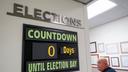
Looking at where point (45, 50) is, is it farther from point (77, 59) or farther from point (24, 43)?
point (77, 59)

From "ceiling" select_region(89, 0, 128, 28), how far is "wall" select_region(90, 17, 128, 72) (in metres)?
0.12

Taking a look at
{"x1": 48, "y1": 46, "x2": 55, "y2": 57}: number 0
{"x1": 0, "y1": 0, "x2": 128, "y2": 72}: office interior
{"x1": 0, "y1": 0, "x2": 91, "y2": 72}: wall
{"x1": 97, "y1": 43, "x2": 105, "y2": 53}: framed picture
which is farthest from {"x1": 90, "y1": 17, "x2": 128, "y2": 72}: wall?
{"x1": 48, "y1": 46, "x2": 55, "y2": 57}: number 0

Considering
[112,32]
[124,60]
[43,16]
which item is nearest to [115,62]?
[124,60]

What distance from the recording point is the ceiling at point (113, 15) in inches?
107

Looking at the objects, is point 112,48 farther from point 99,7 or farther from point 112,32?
point 99,7

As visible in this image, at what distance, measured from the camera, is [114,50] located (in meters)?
3.59

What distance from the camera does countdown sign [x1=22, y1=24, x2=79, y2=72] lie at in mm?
1407

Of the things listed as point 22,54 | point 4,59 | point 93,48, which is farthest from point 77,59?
point 93,48

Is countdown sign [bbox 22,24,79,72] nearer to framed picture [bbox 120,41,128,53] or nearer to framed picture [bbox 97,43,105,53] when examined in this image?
framed picture [bbox 120,41,128,53]

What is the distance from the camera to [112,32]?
12.2ft

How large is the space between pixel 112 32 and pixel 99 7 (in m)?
1.00

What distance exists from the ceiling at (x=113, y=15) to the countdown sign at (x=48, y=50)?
146 cm

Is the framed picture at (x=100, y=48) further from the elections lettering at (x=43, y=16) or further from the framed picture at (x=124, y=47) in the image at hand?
the elections lettering at (x=43, y=16)

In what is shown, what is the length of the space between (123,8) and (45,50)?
2164 millimetres
